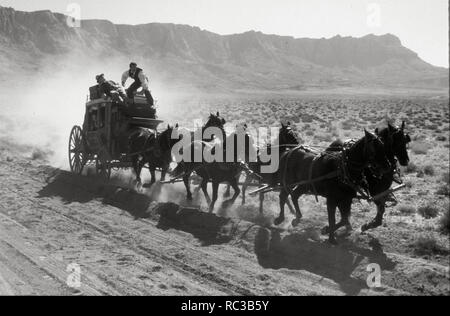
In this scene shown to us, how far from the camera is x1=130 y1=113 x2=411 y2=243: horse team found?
8.03m

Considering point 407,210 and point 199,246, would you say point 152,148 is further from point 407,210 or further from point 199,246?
point 407,210

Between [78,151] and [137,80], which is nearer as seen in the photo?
[137,80]

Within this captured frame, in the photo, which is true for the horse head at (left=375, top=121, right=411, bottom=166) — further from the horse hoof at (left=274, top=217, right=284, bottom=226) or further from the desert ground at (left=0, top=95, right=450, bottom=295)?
the horse hoof at (left=274, top=217, right=284, bottom=226)

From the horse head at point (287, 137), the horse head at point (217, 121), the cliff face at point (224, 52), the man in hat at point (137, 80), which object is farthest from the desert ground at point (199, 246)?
the cliff face at point (224, 52)

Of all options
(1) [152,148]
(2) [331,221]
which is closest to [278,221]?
(2) [331,221]

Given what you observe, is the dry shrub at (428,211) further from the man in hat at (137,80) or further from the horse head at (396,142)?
the man in hat at (137,80)

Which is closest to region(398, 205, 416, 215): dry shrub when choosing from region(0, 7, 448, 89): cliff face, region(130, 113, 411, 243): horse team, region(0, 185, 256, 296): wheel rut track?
region(130, 113, 411, 243): horse team

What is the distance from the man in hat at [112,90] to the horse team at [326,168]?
9.02 feet

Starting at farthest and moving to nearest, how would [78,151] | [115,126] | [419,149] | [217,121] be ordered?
[419,149] < [78,151] < [115,126] < [217,121]

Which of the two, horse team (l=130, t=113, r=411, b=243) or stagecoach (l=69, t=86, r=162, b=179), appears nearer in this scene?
horse team (l=130, t=113, r=411, b=243)

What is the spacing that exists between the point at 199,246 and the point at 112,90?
844cm

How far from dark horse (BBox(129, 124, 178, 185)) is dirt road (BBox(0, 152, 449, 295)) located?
2.28 meters

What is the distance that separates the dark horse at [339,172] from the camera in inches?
318

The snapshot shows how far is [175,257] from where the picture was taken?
25.6ft
